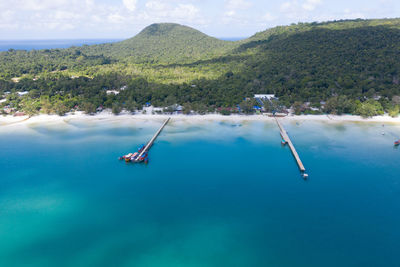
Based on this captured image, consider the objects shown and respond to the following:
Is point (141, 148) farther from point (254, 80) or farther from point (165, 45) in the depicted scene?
point (165, 45)

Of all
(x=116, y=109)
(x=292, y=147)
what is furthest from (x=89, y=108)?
(x=292, y=147)

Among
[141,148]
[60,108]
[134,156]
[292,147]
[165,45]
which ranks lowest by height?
[134,156]

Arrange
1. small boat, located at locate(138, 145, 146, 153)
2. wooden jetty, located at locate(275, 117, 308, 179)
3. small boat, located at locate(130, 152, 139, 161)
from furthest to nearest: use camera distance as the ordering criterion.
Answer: small boat, located at locate(138, 145, 146, 153) < small boat, located at locate(130, 152, 139, 161) < wooden jetty, located at locate(275, 117, 308, 179)

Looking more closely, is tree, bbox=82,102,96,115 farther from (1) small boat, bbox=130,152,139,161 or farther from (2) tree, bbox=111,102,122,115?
(1) small boat, bbox=130,152,139,161

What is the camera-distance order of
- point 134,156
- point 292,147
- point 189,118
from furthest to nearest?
1. point 189,118
2. point 292,147
3. point 134,156

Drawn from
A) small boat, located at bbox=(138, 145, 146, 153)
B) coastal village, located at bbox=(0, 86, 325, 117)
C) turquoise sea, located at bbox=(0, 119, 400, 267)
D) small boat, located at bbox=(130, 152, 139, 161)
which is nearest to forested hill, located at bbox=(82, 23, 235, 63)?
coastal village, located at bbox=(0, 86, 325, 117)

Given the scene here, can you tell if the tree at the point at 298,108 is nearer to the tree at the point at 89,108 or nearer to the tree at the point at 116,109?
the tree at the point at 116,109

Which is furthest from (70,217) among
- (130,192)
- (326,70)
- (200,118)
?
(326,70)
